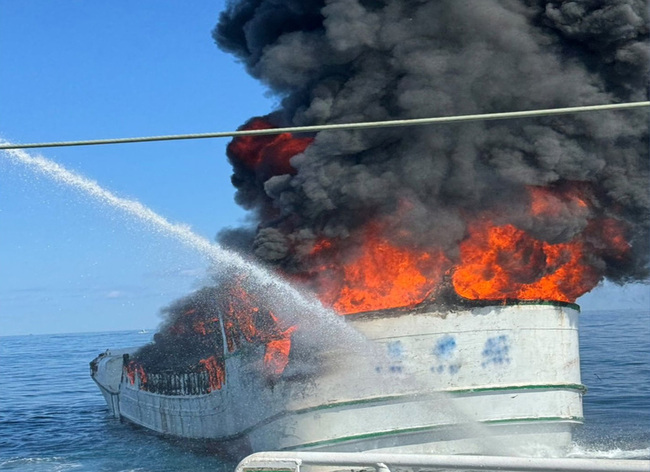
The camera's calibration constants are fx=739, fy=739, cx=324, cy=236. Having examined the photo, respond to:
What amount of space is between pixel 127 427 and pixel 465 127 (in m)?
25.8

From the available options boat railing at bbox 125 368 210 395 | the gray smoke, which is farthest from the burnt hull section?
boat railing at bbox 125 368 210 395

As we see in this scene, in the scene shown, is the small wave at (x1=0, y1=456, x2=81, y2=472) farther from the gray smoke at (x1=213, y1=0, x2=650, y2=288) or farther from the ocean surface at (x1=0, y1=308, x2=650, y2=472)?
the gray smoke at (x1=213, y1=0, x2=650, y2=288)

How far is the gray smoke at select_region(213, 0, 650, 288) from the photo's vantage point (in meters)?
21.3

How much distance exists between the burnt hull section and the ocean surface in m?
2.78

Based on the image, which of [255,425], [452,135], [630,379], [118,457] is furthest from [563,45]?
[630,379]

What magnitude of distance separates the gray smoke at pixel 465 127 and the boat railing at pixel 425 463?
15649mm

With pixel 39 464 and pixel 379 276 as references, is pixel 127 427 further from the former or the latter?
pixel 379 276

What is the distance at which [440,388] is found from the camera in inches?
733

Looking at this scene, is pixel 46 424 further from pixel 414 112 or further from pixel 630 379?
pixel 630 379

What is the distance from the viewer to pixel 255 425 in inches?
805

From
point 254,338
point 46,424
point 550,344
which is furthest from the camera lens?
point 46,424

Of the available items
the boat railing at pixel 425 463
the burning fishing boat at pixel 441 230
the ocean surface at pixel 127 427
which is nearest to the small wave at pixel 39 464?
the ocean surface at pixel 127 427

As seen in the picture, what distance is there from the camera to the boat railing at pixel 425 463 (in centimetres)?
511

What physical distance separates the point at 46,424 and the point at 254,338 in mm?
27708
